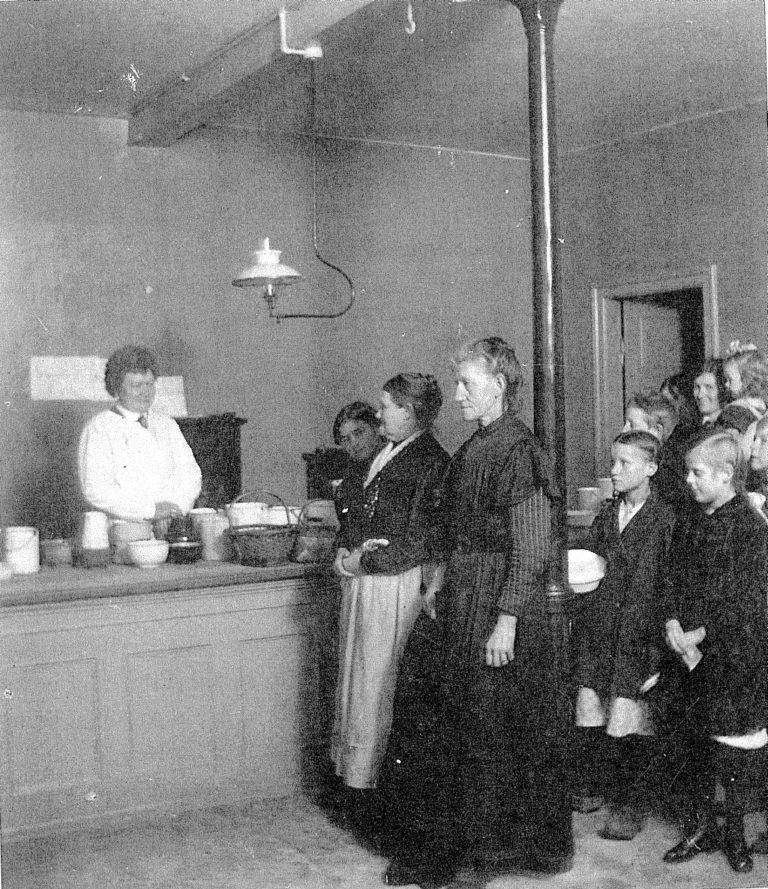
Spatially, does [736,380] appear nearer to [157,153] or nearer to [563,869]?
[563,869]

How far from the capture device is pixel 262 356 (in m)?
6.82

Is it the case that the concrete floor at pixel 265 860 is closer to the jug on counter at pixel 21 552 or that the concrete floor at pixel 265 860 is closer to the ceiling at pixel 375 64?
the jug on counter at pixel 21 552

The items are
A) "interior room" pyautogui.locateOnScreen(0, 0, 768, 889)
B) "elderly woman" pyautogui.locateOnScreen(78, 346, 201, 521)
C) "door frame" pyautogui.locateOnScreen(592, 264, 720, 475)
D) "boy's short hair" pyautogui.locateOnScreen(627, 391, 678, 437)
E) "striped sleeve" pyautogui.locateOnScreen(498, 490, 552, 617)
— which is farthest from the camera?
"door frame" pyautogui.locateOnScreen(592, 264, 720, 475)

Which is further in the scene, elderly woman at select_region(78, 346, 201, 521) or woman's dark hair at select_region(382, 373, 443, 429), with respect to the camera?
elderly woman at select_region(78, 346, 201, 521)

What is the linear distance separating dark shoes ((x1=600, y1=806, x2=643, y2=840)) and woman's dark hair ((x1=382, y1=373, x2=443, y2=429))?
137 cm

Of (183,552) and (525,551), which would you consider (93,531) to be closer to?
(183,552)

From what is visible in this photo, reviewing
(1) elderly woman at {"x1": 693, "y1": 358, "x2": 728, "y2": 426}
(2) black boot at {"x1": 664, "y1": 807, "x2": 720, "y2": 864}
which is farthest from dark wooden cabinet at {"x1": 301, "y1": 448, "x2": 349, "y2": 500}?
(2) black boot at {"x1": 664, "y1": 807, "x2": 720, "y2": 864}

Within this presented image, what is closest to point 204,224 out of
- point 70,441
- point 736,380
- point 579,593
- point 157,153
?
point 157,153

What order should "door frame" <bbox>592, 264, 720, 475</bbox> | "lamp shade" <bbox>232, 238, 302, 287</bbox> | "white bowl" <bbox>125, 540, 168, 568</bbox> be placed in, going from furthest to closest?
"door frame" <bbox>592, 264, 720, 475</bbox>
"lamp shade" <bbox>232, 238, 302, 287</bbox>
"white bowl" <bbox>125, 540, 168, 568</bbox>

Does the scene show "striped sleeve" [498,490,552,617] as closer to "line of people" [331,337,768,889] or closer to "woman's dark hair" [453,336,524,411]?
"line of people" [331,337,768,889]

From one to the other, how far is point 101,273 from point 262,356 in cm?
112

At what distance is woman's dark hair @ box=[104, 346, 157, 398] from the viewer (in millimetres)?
4461

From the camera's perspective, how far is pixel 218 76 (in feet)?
16.7

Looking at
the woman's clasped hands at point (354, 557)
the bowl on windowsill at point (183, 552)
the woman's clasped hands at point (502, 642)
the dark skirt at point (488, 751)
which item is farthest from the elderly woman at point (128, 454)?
the woman's clasped hands at point (502, 642)
